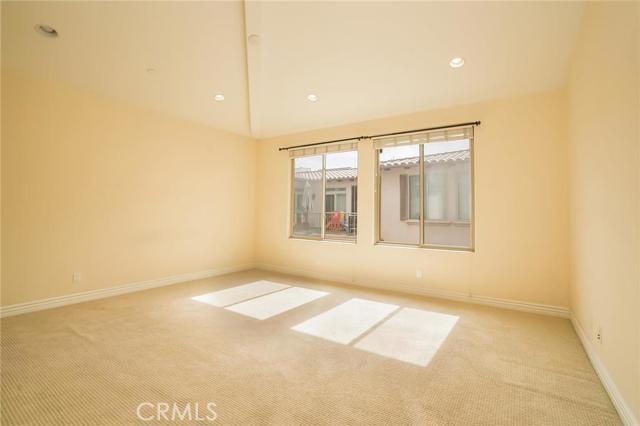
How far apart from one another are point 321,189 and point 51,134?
11.9 feet

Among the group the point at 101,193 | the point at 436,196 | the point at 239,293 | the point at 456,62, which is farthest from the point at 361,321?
the point at 101,193

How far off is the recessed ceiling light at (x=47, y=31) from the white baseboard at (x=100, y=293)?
268cm

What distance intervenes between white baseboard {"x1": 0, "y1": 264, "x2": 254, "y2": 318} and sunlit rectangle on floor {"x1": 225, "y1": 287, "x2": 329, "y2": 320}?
62.4 inches

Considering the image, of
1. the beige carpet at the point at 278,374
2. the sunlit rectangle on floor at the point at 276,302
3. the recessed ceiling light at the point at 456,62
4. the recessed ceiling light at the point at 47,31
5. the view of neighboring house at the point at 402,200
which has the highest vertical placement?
the recessed ceiling light at the point at 47,31

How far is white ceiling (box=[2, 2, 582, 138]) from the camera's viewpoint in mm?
2516

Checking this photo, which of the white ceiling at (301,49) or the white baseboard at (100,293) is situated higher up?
the white ceiling at (301,49)

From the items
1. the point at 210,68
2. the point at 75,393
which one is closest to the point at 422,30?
the point at 210,68

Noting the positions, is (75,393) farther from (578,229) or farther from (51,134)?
(578,229)

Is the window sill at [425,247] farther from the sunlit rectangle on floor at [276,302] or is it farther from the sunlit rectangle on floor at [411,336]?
the sunlit rectangle on floor at [276,302]

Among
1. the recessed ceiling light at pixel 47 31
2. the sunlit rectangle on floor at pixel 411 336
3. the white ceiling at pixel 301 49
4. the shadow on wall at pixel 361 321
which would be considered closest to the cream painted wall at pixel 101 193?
the white ceiling at pixel 301 49

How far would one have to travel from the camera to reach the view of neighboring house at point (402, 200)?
4.05m

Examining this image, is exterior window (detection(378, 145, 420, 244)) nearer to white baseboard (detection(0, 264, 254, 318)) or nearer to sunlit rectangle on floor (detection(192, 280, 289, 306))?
sunlit rectangle on floor (detection(192, 280, 289, 306))

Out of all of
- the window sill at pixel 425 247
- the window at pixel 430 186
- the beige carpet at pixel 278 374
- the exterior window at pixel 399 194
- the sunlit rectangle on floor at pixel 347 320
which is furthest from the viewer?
the exterior window at pixel 399 194

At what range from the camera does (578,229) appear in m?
2.78
